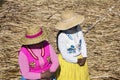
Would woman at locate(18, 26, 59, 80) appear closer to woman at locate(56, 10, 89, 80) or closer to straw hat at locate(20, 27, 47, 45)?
straw hat at locate(20, 27, 47, 45)

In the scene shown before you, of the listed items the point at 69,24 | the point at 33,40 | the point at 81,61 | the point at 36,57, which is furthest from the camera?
the point at 81,61

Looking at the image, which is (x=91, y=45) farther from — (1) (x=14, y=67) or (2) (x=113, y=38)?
(1) (x=14, y=67)

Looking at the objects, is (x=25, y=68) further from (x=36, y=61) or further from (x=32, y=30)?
(x=32, y=30)

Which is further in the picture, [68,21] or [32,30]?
[68,21]

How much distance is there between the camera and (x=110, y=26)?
26.0 ft

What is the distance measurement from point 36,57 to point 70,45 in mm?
510

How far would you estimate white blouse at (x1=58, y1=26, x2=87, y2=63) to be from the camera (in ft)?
14.6

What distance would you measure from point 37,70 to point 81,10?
4.75 m

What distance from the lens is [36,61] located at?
13.9 ft

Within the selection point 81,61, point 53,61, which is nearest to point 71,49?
point 81,61

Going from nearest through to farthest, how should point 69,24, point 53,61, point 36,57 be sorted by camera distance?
point 36,57 < point 53,61 < point 69,24

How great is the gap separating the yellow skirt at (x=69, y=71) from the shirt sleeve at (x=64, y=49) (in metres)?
0.08

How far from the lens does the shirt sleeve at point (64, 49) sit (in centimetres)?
444

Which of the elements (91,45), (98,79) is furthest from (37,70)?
(91,45)
